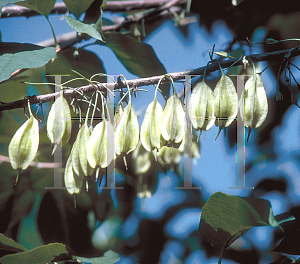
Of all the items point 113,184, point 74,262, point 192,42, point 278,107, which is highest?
point 192,42

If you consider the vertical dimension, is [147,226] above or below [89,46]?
Answer: below

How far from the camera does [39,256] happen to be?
344mm

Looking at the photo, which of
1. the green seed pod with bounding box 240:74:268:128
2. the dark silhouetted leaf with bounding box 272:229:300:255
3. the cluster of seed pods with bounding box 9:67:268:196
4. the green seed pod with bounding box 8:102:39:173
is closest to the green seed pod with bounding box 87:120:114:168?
the cluster of seed pods with bounding box 9:67:268:196

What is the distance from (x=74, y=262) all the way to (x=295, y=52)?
52cm

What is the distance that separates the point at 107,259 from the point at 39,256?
0.11m

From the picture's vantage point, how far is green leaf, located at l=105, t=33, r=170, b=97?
0.41m

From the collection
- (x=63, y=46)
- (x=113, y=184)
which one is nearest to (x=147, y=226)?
(x=113, y=184)

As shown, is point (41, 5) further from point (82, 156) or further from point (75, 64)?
point (82, 156)

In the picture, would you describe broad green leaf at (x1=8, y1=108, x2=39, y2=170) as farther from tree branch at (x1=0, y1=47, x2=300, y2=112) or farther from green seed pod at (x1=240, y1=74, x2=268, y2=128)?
green seed pod at (x1=240, y1=74, x2=268, y2=128)

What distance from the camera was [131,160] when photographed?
1.35ft

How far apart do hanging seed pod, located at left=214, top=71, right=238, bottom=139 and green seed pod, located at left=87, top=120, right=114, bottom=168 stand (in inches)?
6.5

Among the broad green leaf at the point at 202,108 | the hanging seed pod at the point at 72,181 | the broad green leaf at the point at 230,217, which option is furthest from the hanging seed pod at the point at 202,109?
the hanging seed pod at the point at 72,181

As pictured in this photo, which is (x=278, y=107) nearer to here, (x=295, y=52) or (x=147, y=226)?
(x=295, y=52)

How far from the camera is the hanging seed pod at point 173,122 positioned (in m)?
0.34
